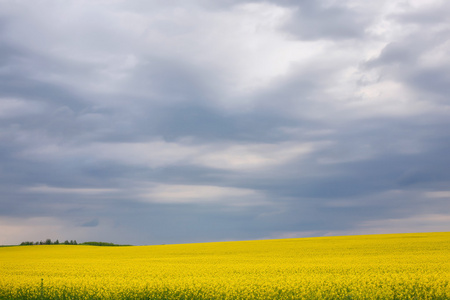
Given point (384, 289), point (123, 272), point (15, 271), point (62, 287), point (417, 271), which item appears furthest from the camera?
point (15, 271)

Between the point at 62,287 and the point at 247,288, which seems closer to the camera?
the point at 247,288

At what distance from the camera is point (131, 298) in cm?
1509

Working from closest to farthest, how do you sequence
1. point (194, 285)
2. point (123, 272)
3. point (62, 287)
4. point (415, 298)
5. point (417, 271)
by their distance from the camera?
point (415, 298) < point (194, 285) < point (62, 287) < point (417, 271) < point (123, 272)

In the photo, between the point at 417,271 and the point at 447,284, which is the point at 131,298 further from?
the point at 417,271

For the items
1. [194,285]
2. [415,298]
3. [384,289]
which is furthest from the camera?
[194,285]

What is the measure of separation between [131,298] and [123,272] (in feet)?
22.0

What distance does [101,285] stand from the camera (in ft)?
54.5

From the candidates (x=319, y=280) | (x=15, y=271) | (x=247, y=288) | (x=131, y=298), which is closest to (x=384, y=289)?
(x=319, y=280)

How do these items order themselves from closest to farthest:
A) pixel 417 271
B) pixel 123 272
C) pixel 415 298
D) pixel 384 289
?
pixel 415 298 → pixel 384 289 → pixel 417 271 → pixel 123 272

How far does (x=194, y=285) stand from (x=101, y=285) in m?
4.02

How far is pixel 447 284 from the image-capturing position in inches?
596

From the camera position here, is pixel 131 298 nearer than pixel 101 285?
Yes

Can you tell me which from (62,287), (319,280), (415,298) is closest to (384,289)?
(415,298)

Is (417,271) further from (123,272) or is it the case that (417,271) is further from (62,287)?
(62,287)
